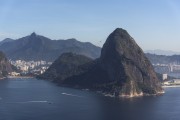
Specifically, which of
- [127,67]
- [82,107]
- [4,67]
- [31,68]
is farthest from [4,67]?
[82,107]

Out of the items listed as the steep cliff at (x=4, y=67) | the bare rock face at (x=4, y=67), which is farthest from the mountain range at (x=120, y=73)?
the steep cliff at (x=4, y=67)

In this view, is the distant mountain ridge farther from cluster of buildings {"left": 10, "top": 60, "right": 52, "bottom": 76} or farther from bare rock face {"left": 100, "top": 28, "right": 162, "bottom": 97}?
bare rock face {"left": 100, "top": 28, "right": 162, "bottom": 97}

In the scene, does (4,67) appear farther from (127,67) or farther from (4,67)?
(127,67)

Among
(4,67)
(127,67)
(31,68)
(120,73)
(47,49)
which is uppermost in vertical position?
(47,49)

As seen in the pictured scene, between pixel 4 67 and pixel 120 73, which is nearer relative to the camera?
pixel 120 73

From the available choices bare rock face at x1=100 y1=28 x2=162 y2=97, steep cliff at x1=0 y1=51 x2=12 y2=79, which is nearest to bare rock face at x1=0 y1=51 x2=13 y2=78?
steep cliff at x1=0 y1=51 x2=12 y2=79

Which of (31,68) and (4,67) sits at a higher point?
(31,68)
